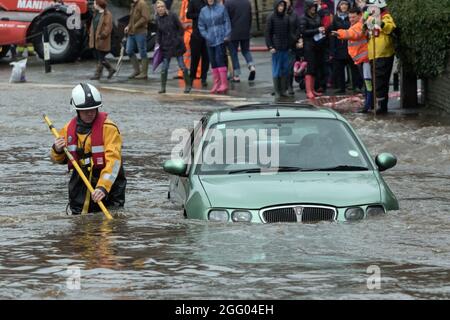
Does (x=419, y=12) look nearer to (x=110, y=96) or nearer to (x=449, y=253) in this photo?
(x=110, y=96)

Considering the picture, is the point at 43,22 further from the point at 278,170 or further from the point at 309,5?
the point at 278,170

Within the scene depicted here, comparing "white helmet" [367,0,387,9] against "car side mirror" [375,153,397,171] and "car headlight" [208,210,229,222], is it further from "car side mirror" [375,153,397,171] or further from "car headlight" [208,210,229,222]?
"car headlight" [208,210,229,222]

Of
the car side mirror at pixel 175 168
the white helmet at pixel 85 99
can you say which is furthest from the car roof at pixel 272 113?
the white helmet at pixel 85 99

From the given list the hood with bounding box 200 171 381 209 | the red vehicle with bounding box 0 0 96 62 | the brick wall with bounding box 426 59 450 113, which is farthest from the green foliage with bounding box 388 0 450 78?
the red vehicle with bounding box 0 0 96 62

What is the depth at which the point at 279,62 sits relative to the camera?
24.2m

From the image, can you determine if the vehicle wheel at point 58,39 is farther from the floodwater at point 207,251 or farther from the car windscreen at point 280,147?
the car windscreen at point 280,147

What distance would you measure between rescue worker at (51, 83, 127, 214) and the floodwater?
324mm

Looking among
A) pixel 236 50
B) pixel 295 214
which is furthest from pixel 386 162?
pixel 236 50

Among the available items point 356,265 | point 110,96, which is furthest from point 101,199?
point 110,96

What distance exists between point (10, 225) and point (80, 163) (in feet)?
3.26

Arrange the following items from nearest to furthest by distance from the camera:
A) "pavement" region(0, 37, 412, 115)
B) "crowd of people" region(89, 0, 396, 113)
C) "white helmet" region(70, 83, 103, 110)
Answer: "white helmet" region(70, 83, 103, 110) < "crowd of people" region(89, 0, 396, 113) < "pavement" region(0, 37, 412, 115)

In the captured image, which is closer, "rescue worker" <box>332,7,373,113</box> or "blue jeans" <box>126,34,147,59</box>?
→ "rescue worker" <box>332,7,373,113</box>

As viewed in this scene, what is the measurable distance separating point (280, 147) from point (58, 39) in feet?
63.7

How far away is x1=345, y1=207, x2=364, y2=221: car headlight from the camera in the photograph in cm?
1098
